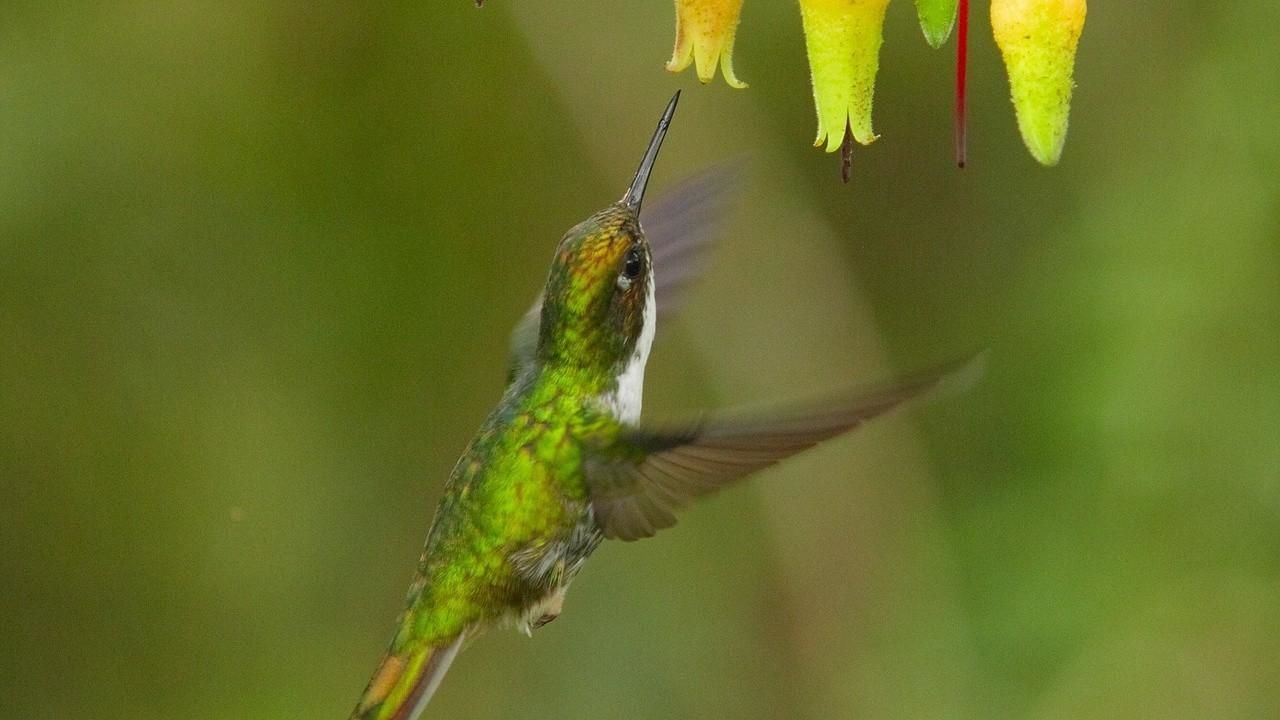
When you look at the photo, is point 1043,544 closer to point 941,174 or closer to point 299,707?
point 941,174

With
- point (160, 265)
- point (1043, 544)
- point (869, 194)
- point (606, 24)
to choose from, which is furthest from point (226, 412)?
point (1043, 544)

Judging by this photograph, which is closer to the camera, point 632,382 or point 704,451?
point 704,451

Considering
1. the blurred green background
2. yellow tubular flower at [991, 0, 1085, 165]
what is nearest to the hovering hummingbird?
yellow tubular flower at [991, 0, 1085, 165]

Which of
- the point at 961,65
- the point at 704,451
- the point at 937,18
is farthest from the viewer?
the point at 704,451

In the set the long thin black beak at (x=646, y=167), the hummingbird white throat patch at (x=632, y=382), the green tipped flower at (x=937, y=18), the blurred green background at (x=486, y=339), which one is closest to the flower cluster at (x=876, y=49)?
the green tipped flower at (x=937, y=18)

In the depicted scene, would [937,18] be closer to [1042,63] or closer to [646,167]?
[1042,63]

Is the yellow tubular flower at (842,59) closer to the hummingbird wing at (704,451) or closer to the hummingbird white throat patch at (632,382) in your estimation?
the hummingbird wing at (704,451)

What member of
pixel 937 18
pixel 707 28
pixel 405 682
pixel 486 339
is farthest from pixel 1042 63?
pixel 486 339
